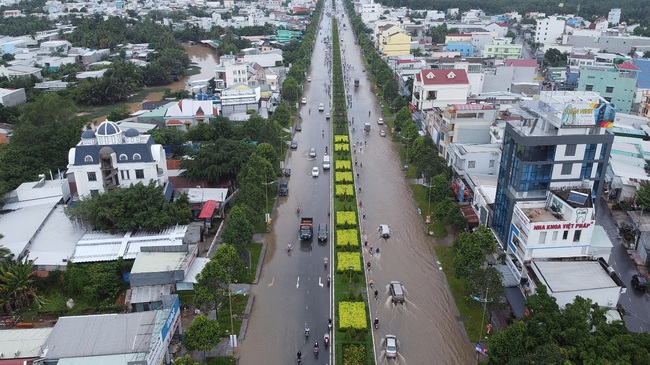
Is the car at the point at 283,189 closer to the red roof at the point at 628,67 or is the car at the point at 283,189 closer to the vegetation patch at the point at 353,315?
the vegetation patch at the point at 353,315

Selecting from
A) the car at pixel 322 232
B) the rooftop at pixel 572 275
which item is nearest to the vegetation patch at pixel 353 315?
the car at pixel 322 232

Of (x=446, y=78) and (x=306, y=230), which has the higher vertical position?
(x=446, y=78)

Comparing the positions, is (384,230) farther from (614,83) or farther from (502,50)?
(502,50)

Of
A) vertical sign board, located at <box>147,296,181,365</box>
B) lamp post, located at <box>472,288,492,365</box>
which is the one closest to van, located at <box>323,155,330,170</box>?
lamp post, located at <box>472,288,492,365</box>

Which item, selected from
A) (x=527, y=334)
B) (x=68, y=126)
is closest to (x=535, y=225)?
(x=527, y=334)

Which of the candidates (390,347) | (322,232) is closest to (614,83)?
(322,232)

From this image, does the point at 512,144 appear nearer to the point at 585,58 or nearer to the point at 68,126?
the point at 68,126
